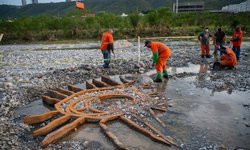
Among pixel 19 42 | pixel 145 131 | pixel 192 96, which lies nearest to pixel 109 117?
pixel 145 131

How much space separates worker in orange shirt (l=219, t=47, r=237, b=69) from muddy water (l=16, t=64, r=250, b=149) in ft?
10.2

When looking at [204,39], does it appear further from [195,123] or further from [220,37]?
[195,123]

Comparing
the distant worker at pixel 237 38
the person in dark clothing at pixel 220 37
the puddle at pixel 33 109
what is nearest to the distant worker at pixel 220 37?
the person in dark clothing at pixel 220 37

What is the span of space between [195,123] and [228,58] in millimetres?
6164

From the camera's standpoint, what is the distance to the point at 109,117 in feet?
19.3

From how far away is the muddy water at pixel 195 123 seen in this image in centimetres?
491

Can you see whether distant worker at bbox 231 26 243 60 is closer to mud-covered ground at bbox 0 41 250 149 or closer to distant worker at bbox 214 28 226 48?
mud-covered ground at bbox 0 41 250 149

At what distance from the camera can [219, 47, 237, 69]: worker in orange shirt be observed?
10672mm

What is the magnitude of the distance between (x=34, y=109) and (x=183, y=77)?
5892mm

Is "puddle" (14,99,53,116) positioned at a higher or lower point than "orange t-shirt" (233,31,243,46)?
lower

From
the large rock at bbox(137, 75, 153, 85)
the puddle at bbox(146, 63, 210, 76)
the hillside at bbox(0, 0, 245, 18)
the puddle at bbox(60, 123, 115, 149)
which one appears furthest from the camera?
the hillside at bbox(0, 0, 245, 18)

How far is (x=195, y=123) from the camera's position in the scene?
18.8 ft

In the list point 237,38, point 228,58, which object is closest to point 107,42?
point 228,58

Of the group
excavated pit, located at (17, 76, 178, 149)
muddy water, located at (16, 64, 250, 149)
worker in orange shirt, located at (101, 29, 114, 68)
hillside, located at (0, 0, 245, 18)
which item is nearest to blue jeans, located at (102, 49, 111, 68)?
worker in orange shirt, located at (101, 29, 114, 68)
